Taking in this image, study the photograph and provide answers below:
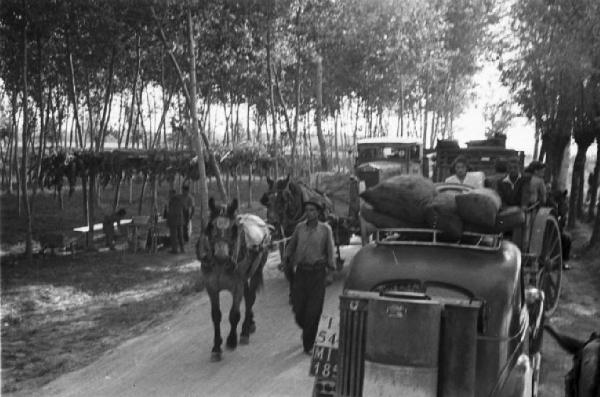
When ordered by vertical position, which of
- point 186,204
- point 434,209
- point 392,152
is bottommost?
point 186,204

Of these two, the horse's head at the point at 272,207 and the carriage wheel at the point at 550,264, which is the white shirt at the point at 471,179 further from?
the horse's head at the point at 272,207

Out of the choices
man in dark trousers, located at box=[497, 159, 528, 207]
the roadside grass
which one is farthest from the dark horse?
man in dark trousers, located at box=[497, 159, 528, 207]

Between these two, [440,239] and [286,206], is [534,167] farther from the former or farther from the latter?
[440,239]

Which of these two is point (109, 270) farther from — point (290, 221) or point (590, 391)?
point (590, 391)

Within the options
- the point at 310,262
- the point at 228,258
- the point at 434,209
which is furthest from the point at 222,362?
the point at 434,209

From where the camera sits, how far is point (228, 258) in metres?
9.16

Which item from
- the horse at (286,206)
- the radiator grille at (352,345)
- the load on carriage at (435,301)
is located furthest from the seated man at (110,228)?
the radiator grille at (352,345)

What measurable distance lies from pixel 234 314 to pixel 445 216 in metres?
4.94

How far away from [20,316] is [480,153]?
9.62 metres

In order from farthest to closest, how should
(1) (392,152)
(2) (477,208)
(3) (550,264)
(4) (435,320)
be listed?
(1) (392,152) → (3) (550,264) → (2) (477,208) → (4) (435,320)

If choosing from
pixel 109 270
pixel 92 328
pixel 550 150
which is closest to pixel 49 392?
pixel 92 328

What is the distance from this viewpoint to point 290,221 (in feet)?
41.6

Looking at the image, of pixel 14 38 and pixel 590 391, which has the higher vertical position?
pixel 14 38

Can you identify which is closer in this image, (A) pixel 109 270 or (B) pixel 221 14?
(A) pixel 109 270
